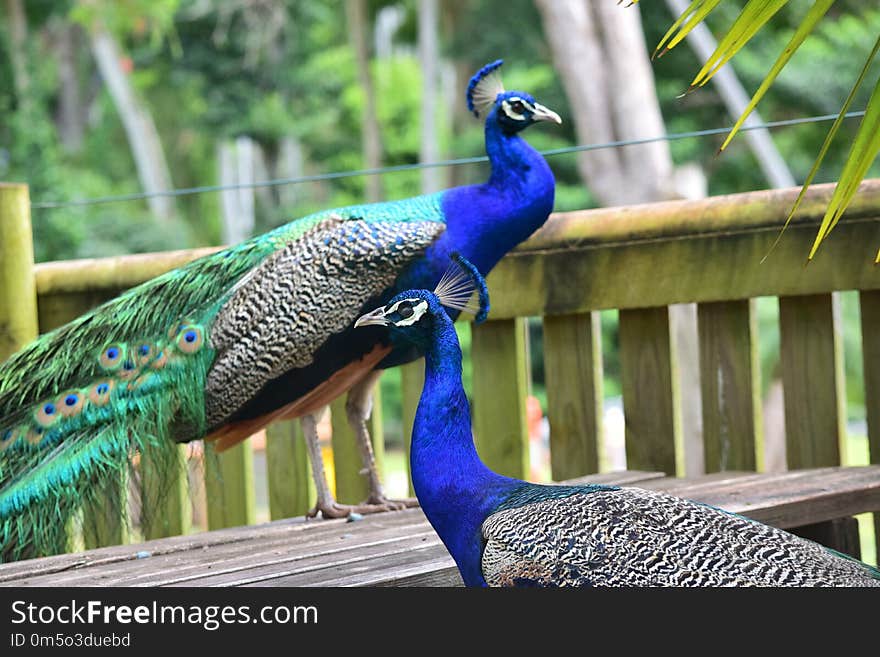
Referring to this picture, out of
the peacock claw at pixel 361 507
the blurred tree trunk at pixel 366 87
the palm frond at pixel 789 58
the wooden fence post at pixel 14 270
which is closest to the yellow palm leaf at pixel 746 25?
the palm frond at pixel 789 58

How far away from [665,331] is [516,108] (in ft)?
2.60

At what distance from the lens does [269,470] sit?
3955mm

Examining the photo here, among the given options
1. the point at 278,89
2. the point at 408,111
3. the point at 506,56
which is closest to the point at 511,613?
the point at 506,56

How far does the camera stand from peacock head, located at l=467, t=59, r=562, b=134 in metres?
3.72

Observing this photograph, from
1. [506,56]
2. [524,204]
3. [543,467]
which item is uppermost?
[506,56]

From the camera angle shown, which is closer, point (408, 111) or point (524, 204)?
point (524, 204)

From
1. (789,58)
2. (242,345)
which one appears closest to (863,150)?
(789,58)

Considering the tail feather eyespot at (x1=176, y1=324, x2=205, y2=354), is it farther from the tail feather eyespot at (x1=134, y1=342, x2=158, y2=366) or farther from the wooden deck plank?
the wooden deck plank

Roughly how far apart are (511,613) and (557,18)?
8551 mm

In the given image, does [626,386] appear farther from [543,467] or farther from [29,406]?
[543,467]

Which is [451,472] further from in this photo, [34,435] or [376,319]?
[34,435]

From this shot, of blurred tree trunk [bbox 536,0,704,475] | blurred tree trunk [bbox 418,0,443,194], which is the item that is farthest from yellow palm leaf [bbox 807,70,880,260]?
blurred tree trunk [bbox 418,0,443,194]

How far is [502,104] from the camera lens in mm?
3742

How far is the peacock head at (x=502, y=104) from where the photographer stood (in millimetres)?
3721
